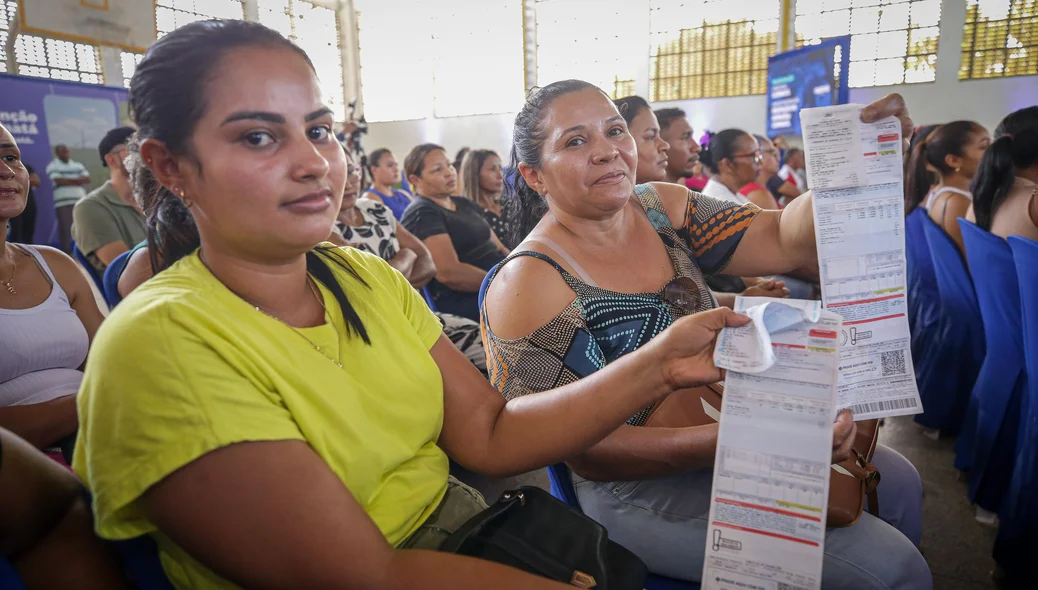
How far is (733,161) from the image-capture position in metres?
4.27

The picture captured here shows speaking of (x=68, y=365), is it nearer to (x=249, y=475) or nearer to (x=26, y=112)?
(x=249, y=475)

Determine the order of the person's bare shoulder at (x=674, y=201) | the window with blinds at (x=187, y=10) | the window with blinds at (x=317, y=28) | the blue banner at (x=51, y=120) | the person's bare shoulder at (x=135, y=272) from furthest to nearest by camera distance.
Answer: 1. the window with blinds at (x=317, y=28)
2. the window with blinds at (x=187, y=10)
3. the blue banner at (x=51, y=120)
4. the person's bare shoulder at (x=674, y=201)
5. the person's bare shoulder at (x=135, y=272)

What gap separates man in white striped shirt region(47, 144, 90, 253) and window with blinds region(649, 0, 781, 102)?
407 inches

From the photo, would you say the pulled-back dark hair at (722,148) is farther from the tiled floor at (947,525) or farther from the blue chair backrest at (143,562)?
the blue chair backrest at (143,562)

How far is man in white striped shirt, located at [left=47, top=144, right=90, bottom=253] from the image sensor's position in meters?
7.23

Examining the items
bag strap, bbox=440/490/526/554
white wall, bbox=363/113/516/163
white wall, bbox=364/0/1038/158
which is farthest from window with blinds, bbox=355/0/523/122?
bag strap, bbox=440/490/526/554

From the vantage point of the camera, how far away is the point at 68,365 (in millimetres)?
1854

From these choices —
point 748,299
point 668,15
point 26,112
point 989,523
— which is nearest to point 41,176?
point 26,112

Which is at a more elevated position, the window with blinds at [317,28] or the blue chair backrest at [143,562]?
the window with blinds at [317,28]

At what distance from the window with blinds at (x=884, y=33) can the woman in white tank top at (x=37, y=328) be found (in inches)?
469

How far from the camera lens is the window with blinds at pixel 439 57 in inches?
564

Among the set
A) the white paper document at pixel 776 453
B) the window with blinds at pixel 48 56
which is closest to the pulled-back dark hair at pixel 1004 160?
the white paper document at pixel 776 453

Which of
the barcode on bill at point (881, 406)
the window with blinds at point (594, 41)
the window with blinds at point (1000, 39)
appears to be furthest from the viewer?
the window with blinds at point (594, 41)

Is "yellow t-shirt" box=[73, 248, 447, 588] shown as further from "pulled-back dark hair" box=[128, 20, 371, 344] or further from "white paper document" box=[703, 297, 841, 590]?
"white paper document" box=[703, 297, 841, 590]
